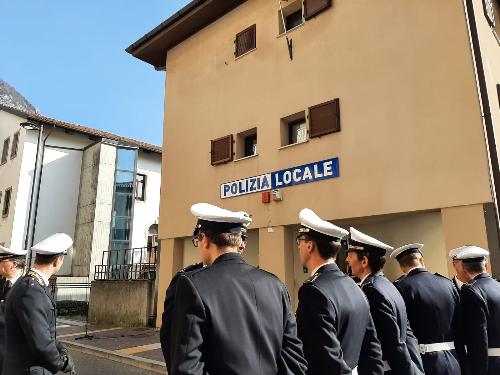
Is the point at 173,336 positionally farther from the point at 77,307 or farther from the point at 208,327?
the point at 77,307

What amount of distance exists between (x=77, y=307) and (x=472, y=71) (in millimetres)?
18790

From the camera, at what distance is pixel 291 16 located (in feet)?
39.3

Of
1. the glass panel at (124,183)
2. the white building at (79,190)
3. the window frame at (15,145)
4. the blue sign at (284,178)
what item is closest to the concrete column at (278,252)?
the blue sign at (284,178)

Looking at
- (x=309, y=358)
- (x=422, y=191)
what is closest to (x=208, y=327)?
(x=309, y=358)

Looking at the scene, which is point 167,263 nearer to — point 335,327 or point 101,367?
point 101,367

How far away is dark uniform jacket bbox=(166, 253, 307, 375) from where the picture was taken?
1.96 meters

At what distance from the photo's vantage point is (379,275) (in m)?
3.54

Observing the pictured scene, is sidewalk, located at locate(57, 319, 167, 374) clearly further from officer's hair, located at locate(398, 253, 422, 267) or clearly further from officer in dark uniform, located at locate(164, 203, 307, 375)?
officer in dark uniform, located at locate(164, 203, 307, 375)

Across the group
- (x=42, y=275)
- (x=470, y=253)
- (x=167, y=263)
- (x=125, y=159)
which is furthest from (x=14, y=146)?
(x=470, y=253)

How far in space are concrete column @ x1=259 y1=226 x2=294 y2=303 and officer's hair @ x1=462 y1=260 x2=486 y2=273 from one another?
6.09 m

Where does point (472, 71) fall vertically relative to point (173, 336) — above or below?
above

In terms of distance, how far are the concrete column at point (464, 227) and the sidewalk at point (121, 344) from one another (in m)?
5.85

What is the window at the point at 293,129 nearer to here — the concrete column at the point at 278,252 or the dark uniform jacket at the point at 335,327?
the concrete column at the point at 278,252

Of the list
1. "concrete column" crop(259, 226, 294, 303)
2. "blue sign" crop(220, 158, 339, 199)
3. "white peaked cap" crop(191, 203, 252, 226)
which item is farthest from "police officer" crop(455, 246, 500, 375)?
"concrete column" crop(259, 226, 294, 303)
